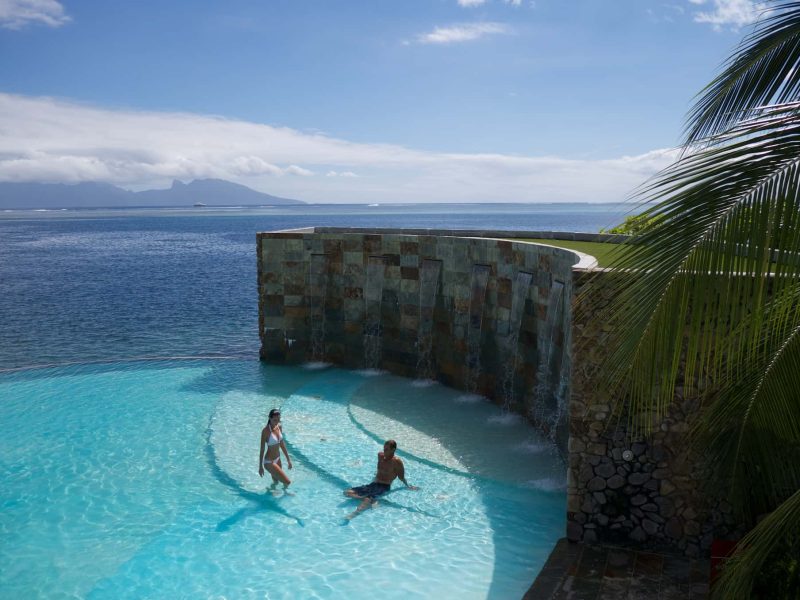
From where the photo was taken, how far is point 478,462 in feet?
41.1

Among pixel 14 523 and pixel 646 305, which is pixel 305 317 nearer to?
pixel 14 523

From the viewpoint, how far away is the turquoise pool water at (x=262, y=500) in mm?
9078

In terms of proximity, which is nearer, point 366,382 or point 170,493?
point 170,493

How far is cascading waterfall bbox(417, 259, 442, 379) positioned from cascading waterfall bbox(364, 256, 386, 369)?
1.34 metres

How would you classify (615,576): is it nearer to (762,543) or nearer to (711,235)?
(762,543)

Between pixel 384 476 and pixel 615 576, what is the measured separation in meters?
4.07

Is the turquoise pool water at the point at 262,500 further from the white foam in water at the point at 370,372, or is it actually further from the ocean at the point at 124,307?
the ocean at the point at 124,307

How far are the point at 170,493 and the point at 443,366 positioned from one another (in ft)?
26.9

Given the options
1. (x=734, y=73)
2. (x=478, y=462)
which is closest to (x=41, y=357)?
(x=478, y=462)

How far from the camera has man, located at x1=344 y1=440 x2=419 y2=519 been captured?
11.1 m

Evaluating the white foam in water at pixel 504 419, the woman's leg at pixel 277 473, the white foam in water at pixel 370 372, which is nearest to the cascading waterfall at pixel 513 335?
the white foam in water at pixel 504 419

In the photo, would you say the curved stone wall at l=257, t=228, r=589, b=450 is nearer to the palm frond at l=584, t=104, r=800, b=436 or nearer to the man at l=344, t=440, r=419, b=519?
the man at l=344, t=440, r=419, b=519

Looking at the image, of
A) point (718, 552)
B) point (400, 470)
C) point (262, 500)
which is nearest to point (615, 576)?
point (718, 552)

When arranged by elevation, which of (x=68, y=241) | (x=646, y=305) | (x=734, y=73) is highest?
(x=734, y=73)
